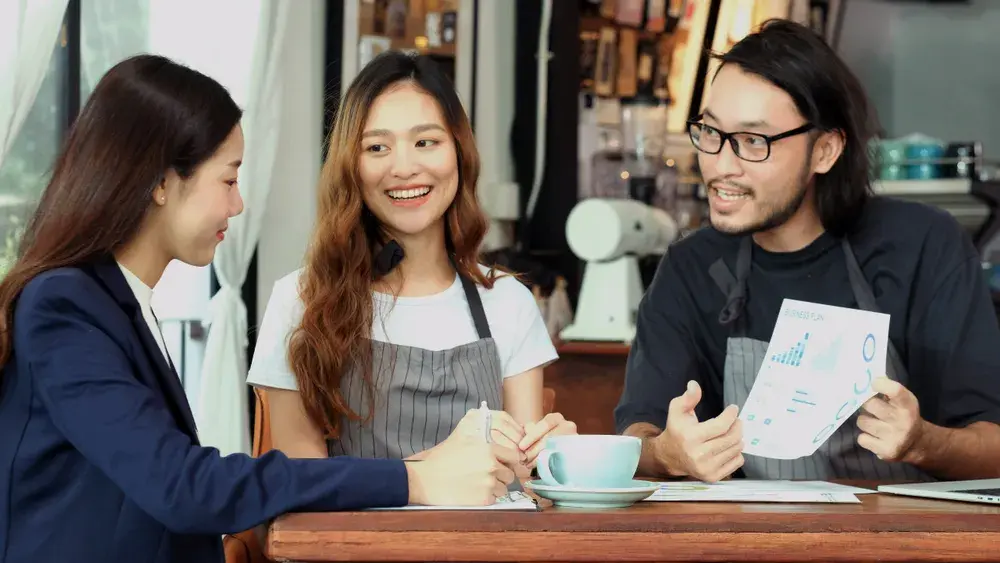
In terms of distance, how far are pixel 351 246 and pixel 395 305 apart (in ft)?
0.41

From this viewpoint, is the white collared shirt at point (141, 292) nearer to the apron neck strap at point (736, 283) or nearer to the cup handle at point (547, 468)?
the cup handle at point (547, 468)

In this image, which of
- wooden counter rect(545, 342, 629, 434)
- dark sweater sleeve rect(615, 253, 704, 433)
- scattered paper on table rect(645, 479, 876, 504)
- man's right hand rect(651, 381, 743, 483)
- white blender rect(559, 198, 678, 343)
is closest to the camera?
scattered paper on table rect(645, 479, 876, 504)

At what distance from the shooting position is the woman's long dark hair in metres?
1.59

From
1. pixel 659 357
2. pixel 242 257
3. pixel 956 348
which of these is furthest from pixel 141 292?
pixel 242 257

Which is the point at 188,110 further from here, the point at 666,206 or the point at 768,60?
the point at 666,206

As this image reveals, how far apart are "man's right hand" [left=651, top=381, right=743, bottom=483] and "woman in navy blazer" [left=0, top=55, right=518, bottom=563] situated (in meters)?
0.24

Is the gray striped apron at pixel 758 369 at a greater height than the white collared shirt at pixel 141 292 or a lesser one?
lesser

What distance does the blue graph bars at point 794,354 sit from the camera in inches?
74.0

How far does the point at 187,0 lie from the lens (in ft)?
13.7

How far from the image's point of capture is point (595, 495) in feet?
4.88

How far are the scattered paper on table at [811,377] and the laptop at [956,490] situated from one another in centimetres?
12

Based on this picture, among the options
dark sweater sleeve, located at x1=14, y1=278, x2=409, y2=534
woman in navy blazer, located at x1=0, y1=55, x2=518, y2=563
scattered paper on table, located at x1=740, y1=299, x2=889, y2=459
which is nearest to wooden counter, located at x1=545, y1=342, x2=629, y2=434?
scattered paper on table, located at x1=740, y1=299, x2=889, y2=459

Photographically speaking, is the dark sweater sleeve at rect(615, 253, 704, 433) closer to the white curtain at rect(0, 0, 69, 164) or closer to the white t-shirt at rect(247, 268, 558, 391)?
the white t-shirt at rect(247, 268, 558, 391)

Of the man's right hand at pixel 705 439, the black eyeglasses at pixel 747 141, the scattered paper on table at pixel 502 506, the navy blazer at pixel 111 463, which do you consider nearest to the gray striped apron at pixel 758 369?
the black eyeglasses at pixel 747 141
